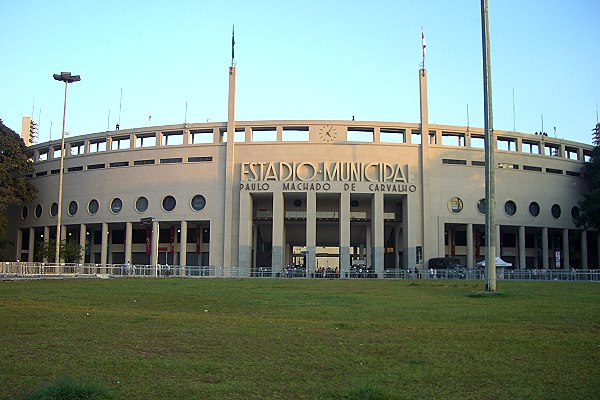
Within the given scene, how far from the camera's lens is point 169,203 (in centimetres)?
7588

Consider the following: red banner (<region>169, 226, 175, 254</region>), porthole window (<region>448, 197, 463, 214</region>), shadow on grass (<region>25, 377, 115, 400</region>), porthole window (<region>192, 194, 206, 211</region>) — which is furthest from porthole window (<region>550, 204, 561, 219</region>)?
shadow on grass (<region>25, 377, 115, 400</region>)

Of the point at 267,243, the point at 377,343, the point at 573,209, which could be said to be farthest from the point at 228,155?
the point at 377,343

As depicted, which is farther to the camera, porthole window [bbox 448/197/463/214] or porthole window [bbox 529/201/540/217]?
porthole window [bbox 529/201/540/217]

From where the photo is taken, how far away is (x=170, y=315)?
1670 centimetres

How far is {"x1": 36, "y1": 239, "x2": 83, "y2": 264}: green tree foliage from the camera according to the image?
70.9 meters

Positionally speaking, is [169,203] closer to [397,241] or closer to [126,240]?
[126,240]

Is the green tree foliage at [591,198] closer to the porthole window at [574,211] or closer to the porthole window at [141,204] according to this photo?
the porthole window at [574,211]

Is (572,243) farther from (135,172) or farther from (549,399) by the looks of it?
(549,399)

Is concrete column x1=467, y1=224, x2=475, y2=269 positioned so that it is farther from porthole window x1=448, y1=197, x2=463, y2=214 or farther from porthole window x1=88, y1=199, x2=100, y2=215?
porthole window x1=88, y1=199, x2=100, y2=215

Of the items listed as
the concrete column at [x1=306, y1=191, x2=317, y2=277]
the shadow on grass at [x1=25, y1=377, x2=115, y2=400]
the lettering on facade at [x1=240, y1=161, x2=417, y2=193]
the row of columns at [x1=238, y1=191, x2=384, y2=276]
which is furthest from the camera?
the lettering on facade at [x1=240, y1=161, x2=417, y2=193]

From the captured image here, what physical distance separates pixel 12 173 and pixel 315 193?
37729 millimetres

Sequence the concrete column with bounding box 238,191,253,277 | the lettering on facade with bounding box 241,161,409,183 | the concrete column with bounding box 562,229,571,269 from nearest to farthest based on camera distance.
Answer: the concrete column with bounding box 238,191,253,277 < the lettering on facade with bounding box 241,161,409,183 < the concrete column with bounding box 562,229,571,269

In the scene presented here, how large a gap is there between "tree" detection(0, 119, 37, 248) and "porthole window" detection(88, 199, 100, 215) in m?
7.94

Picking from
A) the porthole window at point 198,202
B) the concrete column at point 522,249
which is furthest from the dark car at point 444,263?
the porthole window at point 198,202
